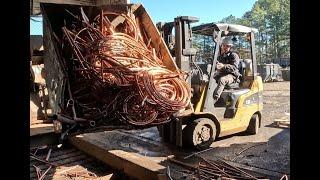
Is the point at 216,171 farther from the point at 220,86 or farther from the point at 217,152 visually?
the point at 220,86

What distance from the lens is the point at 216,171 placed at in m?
5.26

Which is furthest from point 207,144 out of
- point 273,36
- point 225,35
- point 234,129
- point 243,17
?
point 243,17

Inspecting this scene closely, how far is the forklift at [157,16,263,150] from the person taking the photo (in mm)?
6262

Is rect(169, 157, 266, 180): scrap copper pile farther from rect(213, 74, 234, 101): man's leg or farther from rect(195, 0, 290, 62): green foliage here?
rect(195, 0, 290, 62): green foliage

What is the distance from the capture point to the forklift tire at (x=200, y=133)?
649cm

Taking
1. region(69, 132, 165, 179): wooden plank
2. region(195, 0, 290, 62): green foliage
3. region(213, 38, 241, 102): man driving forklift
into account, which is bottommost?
region(69, 132, 165, 179): wooden plank

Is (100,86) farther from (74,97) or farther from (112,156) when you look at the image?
(112,156)

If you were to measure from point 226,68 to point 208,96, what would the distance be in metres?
0.88

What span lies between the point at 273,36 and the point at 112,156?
46667 millimetres

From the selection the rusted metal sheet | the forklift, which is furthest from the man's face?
the rusted metal sheet

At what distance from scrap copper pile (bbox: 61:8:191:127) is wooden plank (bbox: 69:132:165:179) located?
915 millimetres

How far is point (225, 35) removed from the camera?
7082mm

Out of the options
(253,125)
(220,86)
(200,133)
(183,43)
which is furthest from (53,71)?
(253,125)
